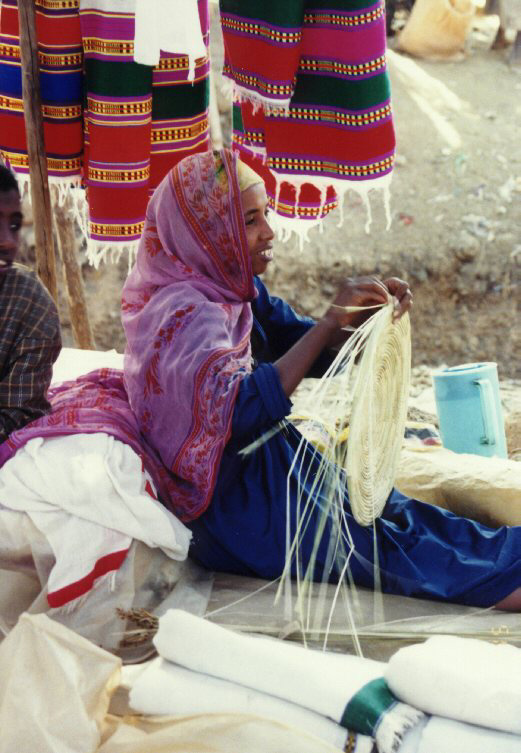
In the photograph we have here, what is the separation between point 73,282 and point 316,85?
6.96 feet

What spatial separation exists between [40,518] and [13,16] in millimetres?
2127

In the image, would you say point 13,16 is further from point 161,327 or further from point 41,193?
point 161,327

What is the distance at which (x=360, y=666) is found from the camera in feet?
6.77

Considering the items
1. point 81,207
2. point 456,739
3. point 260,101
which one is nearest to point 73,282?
point 81,207

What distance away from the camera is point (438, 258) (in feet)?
25.6

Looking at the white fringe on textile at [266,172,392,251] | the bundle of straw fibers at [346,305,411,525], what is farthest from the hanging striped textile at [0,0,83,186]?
the bundle of straw fibers at [346,305,411,525]

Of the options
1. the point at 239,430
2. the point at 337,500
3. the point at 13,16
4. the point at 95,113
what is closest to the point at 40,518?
the point at 239,430

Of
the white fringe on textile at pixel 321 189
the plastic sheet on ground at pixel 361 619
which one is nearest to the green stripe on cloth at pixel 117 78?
the white fringe on textile at pixel 321 189

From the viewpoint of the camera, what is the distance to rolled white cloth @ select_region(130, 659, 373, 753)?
6.19 feet

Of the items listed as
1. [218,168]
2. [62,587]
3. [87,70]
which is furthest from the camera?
[87,70]

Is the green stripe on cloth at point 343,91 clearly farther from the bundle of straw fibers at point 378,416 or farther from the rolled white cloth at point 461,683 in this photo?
the rolled white cloth at point 461,683

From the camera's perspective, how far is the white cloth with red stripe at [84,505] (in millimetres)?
2465

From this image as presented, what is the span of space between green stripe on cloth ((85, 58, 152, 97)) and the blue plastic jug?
1583 mm

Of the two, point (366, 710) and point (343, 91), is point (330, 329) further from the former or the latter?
point (366, 710)
